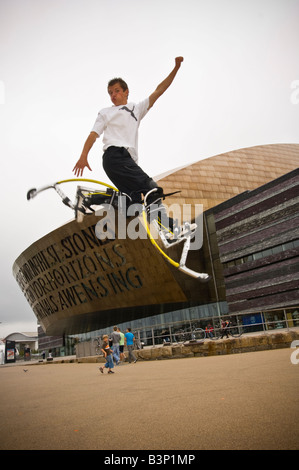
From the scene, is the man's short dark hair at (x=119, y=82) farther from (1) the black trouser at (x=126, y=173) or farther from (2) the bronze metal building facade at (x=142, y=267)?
(2) the bronze metal building facade at (x=142, y=267)

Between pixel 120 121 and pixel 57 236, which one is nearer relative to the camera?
pixel 120 121

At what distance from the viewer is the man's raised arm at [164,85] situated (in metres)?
6.80

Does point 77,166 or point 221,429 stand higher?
point 77,166

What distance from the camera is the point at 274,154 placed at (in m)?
40.2

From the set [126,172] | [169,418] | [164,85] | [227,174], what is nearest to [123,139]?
[126,172]

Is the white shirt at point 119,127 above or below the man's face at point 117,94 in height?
below

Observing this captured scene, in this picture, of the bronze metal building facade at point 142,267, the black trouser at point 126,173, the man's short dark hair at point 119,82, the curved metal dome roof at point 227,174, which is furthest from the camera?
the curved metal dome roof at point 227,174

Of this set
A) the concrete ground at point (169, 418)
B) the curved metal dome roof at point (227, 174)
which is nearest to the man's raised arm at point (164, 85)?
the concrete ground at point (169, 418)

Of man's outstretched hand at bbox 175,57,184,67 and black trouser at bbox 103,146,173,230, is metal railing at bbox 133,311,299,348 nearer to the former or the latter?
black trouser at bbox 103,146,173,230

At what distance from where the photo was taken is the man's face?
720 centimetres
